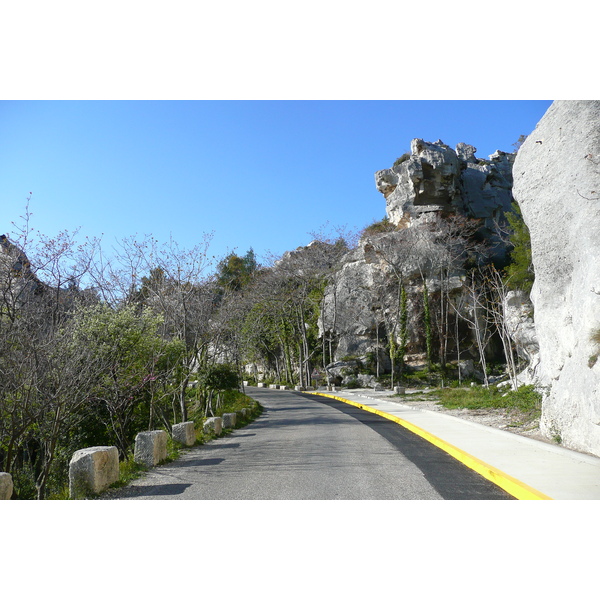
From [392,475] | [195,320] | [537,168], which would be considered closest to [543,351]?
[537,168]

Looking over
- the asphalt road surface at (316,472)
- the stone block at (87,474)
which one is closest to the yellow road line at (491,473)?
the asphalt road surface at (316,472)

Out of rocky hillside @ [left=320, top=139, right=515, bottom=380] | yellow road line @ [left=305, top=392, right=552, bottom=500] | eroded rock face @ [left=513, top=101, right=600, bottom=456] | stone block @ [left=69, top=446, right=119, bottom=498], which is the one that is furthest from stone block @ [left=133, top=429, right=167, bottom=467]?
rocky hillside @ [left=320, top=139, right=515, bottom=380]

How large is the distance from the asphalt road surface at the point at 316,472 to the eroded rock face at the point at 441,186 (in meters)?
31.6

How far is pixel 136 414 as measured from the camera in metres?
14.9

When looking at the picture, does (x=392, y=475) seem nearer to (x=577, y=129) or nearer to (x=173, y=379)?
Result: (x=577, y=129)

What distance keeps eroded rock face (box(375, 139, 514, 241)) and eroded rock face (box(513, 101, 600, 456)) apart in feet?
99.8

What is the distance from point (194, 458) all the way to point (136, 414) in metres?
5.65

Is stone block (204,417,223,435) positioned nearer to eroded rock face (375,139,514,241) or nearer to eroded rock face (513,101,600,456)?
eroded rock face (513,101,600,456)

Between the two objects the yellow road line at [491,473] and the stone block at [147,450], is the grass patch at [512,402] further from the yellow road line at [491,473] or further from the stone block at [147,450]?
the stone block at [147,450]

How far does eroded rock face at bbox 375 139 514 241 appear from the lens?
41.4 metres

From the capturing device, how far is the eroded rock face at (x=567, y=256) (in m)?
7.99

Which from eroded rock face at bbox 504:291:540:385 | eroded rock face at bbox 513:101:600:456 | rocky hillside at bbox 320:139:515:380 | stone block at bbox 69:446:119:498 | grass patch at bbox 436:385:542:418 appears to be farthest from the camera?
rocky hillside at bbox 320:139:515:380

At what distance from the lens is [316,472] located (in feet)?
26.1

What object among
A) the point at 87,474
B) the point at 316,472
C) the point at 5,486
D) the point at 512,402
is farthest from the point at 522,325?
the point at 5,486
